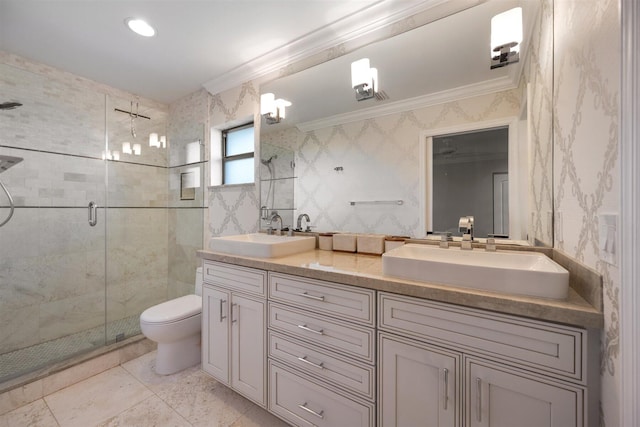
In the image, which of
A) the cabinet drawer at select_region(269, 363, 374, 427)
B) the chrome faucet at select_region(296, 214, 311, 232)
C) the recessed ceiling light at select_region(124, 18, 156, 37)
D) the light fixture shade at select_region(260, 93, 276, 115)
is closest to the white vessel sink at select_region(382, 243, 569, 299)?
the cabinet drawer at select_region(269, 363, 374, 427)

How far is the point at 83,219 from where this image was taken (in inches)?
92.5

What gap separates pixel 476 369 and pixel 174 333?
1.85 m

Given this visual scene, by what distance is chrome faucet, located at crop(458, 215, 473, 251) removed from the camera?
1279 mm

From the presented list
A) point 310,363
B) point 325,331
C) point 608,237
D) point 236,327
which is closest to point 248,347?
point 236,327

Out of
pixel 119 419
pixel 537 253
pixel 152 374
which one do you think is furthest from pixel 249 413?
pixel 537 253

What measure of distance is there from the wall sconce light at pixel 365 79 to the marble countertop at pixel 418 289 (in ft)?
3.36

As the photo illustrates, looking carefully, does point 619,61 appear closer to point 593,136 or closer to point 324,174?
point 593,136

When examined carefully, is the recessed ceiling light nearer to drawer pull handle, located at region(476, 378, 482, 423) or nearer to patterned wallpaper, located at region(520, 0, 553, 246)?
patterned wallpaper, located at region(520, 0, 553, 246)

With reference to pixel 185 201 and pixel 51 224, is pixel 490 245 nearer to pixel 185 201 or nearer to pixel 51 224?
pixel 185 201

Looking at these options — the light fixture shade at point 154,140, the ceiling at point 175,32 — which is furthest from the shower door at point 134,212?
the ceiling at point 175,32

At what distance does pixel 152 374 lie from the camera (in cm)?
190

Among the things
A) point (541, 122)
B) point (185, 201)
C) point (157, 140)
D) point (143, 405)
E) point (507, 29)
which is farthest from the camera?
point (157, 140)

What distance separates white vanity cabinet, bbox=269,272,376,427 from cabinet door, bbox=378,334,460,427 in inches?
2.4

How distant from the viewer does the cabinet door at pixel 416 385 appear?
0.92 m
